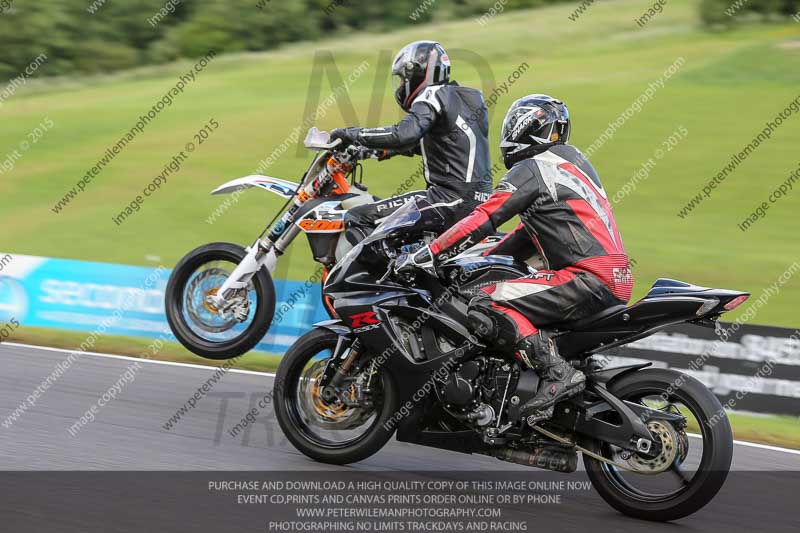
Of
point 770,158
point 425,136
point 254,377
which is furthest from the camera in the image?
point 770,158

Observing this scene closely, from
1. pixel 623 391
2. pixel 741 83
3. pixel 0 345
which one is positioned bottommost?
pixel 741 83

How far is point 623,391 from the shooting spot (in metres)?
5.44

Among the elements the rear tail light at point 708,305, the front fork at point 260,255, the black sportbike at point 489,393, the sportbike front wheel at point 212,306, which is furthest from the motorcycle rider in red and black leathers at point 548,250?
the sportbike front wheel at point 212,306

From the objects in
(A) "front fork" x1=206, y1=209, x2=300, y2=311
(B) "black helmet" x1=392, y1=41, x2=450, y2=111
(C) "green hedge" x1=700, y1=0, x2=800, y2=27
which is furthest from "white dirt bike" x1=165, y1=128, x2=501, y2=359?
(C) "green hedge" x1=700, y1=0, x2=800, y2=27

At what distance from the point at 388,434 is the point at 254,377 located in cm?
301

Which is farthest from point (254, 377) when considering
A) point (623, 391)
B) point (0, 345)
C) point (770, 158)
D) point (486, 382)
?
point (770, 158)

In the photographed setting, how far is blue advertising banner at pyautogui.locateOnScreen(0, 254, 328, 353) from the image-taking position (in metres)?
10.4

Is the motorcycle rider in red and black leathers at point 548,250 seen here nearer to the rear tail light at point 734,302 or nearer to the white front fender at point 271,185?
the rear tail light at point 734,302

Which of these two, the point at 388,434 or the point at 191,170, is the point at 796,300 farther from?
the point at 191,170

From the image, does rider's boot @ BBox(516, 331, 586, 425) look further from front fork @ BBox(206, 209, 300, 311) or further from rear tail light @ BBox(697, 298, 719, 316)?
front fork @ BBox(206, 209, 300, 311)

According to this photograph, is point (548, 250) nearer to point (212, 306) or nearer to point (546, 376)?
point (546, 376)

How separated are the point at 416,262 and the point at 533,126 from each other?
3.09 feet

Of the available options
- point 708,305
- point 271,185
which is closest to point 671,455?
point 708,305

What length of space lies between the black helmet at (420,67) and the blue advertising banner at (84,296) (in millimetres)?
4014
